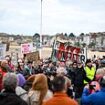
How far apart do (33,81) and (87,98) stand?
111cm

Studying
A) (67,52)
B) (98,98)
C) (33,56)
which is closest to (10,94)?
(98,98)

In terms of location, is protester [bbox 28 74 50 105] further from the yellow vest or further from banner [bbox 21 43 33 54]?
banner [bbox 21 43 33 54]

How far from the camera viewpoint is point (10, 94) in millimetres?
7246

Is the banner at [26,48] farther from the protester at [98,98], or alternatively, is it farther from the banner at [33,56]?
the protester at [98,98]

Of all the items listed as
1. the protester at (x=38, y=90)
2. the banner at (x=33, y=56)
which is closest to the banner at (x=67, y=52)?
the banner at (x=33, y=56)

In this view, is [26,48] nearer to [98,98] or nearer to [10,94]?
[98,98]

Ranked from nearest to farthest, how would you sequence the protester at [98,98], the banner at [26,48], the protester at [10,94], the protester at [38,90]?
the protester at [10,94]
the protester at [98,98]
the protester at [38,90]
the banner at [26,48]

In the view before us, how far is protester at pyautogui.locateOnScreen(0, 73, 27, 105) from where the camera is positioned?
23.4ft

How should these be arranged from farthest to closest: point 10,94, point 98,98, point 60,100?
point 98,98 < point 10,94 < point 60,100

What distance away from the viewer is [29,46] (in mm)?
28062

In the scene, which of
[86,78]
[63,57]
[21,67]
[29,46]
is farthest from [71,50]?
[86,78]

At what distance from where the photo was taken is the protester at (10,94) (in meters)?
7.14

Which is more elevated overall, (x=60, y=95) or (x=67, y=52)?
(x=60, y=95)

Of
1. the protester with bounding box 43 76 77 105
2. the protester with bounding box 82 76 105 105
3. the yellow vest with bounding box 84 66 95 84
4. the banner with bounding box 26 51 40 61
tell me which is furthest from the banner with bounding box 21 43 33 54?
the protester with bounding box 43 76 77 105
